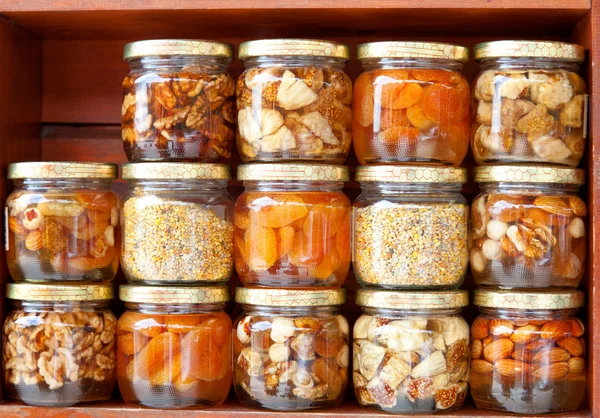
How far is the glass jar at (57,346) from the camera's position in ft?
3.83

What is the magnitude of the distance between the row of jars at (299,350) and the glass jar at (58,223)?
0.09 ft

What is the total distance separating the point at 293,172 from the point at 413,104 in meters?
0.17

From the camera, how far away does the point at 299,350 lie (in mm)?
1141

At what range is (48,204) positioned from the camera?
3.86 ft

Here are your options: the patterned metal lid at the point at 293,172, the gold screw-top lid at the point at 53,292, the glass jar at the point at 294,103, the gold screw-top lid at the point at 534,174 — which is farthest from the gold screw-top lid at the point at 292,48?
the gold screw-top lid at the point at 53,292

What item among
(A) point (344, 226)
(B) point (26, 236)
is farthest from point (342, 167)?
(B) point (26, 236)

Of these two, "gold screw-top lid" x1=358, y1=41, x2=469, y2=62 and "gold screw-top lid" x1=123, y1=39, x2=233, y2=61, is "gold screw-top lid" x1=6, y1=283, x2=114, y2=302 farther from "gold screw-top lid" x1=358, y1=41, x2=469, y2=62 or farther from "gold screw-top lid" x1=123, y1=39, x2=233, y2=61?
"gold screw-top lid" x1=358, y1=41, x2=469, y2=62

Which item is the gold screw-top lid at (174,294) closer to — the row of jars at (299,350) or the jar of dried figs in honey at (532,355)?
the row of jars at (299,350)

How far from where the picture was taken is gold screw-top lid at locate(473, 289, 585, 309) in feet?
3.76


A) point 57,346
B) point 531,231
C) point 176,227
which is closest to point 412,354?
point 531,231

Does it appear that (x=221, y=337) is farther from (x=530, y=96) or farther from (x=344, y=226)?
(x=530, y=96)

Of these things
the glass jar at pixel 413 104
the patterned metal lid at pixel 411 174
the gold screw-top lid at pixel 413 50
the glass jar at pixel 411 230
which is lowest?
the glass jar at pixel 411 230

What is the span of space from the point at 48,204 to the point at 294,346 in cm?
36

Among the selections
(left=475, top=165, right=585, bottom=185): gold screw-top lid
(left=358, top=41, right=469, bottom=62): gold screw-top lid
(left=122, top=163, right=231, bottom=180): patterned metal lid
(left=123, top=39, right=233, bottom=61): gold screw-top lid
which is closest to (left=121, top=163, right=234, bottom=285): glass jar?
(left=122, top=163, right=231, bottom=180): patterned metal lid
